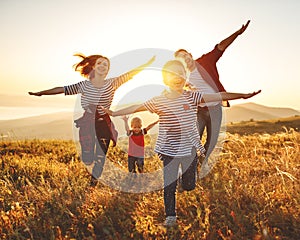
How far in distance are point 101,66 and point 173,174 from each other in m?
2.62

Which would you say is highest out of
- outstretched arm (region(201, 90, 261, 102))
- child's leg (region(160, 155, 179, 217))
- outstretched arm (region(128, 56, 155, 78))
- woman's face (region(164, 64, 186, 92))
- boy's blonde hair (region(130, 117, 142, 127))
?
outstretched arm (region(128, 56, 155, 78))

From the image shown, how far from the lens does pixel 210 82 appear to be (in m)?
7.96

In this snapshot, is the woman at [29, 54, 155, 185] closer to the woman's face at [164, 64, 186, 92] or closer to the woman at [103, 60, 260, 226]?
the woman at [103, 60, 260, 226]

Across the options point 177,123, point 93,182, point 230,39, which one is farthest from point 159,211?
point 230,39

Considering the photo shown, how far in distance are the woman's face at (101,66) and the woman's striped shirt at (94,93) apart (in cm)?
19

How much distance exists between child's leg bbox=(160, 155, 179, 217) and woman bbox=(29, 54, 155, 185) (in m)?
2.07

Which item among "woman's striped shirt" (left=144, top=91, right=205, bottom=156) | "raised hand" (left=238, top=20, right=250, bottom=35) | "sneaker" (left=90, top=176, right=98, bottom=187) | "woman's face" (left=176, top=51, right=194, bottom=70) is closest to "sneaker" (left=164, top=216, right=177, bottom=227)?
"woman's striped shirt" (left=144, top=91, right=205, bottom=156)

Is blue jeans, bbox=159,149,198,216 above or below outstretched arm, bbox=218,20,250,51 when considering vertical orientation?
below

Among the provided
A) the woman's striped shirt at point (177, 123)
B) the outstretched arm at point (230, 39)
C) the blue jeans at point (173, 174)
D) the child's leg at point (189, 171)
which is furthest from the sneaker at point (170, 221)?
the outstretched arm at point (230, 39)

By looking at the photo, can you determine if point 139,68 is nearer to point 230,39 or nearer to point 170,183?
point 230,39

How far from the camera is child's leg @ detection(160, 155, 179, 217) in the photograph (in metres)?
5.22

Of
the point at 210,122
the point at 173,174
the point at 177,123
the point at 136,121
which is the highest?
the point at 177,123

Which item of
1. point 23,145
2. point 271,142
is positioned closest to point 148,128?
point 271,142

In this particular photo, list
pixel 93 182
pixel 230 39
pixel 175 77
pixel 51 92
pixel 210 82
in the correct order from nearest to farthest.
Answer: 1. pixel 175 77
2. pixel 51 92
3. pixel 93 182
4. pixel 210 82
5. pixel 230 39
